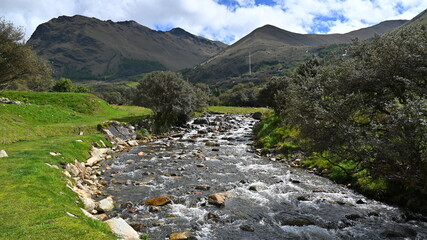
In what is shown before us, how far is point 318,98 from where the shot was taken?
51.6ft

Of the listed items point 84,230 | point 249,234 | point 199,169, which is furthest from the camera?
point 199,169

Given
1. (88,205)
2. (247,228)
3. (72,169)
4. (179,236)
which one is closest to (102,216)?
(88,205)

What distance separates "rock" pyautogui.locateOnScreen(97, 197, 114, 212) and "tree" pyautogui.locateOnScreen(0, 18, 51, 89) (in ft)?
89.9

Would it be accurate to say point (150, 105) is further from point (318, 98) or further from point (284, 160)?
point (318, 98)

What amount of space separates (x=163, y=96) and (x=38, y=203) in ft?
139

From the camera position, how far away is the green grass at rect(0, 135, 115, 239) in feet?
29.3

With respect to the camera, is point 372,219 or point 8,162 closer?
point 372,219

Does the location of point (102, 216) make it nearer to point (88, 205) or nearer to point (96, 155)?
point (88, 205)

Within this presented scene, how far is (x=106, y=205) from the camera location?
15.3 metres

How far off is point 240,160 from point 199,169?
5711mm

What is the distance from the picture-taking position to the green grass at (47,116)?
29.8 metres

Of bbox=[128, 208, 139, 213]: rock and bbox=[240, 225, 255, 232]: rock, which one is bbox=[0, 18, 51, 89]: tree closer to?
bbox=[128, 208, 139, 213]: rock

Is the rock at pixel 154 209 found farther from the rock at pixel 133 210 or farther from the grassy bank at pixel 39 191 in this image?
the grassy bank at pixel 39 191

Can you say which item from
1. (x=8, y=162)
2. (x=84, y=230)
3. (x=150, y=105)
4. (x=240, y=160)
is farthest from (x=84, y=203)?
(x=150, y=105)
